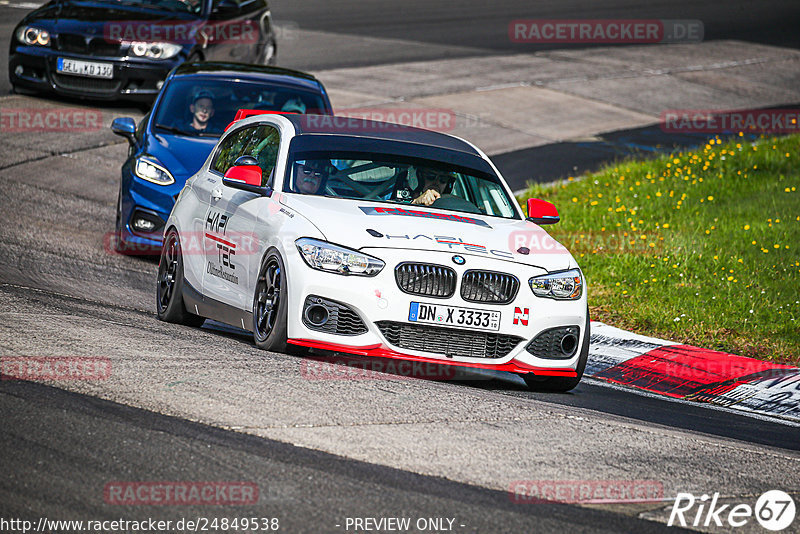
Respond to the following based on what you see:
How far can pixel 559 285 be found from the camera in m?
7.69

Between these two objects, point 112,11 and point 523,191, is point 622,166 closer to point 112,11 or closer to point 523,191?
point 523,191

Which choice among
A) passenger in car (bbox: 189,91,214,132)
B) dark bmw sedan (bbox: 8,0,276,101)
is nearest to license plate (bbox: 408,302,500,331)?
passenger in car (bbox: 189,91,214,132)

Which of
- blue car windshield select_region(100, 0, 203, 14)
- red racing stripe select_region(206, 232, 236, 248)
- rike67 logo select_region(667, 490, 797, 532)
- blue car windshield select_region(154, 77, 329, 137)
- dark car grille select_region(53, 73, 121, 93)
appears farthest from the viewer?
blue car windshield select_region(100, 0, 203, 14)

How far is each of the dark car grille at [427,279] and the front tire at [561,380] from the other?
92cm

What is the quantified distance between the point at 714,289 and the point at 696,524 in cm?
632

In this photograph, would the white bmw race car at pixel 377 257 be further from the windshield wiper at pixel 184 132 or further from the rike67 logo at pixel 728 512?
the windshield wiper at pixel 184 132

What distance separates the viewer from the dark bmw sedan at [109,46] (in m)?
16.5

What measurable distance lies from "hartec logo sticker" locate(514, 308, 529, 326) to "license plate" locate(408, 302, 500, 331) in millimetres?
148

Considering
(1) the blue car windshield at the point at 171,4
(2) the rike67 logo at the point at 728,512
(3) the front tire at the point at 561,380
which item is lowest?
(3) the front tire at the point at 561,380

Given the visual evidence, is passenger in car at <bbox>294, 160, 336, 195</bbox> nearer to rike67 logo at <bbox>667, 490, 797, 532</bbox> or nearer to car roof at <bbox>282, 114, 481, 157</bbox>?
car roof at <bbox>282, 114, 481, 157</bbox>

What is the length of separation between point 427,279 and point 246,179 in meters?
1.64

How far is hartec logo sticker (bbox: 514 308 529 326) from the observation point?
7.46 m

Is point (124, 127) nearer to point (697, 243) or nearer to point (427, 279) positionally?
point (427, 279)

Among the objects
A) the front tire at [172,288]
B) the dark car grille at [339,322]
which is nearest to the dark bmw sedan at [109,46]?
the front tire at [172,288]
